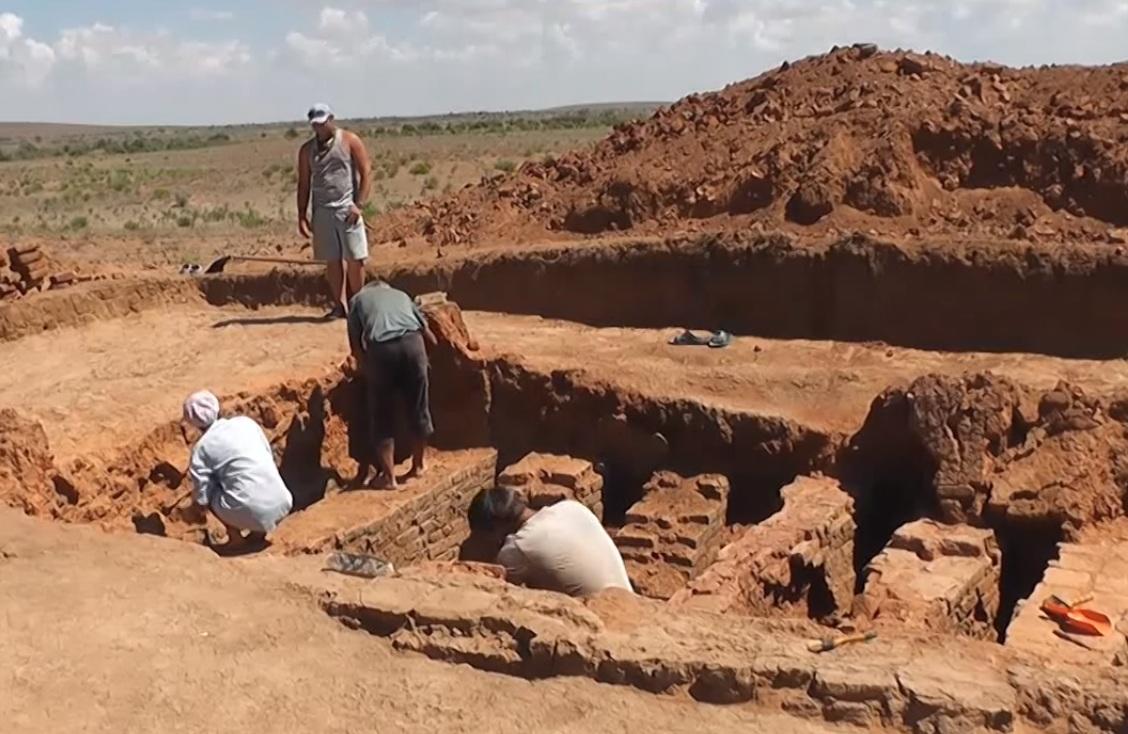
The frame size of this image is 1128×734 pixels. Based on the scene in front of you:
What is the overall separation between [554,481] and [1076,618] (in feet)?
12.6

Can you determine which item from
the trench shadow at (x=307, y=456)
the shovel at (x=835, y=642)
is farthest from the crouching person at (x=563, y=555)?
the trench shadow at (x=307, y=456)

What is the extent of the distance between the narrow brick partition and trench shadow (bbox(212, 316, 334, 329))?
8.45 ft

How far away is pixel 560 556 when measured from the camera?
5.52 metres

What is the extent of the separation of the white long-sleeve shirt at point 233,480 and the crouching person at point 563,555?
142cm

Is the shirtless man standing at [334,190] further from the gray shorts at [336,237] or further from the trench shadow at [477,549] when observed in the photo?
the trench shadow at [477,549]

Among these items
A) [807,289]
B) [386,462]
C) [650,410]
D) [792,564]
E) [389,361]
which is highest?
[807,289]

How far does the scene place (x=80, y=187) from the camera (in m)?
36.0

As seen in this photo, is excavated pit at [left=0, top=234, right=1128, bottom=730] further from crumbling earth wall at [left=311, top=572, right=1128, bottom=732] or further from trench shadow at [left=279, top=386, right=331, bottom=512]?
crumbling earth wall at [left=311, top=572, right=1128, bottom=732]

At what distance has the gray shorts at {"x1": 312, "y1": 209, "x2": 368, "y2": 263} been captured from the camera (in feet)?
33.2

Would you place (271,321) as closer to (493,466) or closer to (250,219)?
(493,466)

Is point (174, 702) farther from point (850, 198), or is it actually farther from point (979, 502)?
point (850, 198)

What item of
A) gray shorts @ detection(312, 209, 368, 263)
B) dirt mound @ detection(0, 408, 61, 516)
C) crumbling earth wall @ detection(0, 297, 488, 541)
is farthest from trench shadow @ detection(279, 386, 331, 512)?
dirt mound @ detection(0, 408, 61, 516)

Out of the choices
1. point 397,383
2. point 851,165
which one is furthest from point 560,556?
point 851,165

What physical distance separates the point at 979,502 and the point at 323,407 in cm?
473
